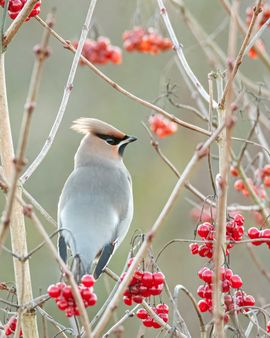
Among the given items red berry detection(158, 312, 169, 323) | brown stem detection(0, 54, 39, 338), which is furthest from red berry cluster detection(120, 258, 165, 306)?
brown stem detection(0, 54, 39, 338)

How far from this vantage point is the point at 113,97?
9.43 metres

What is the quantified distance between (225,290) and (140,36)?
2057mm

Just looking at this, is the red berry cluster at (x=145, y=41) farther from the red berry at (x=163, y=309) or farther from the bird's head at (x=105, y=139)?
the red berry at (x=163, y=309)

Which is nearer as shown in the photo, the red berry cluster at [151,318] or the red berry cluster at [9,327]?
the red berry cluster at [9,327]

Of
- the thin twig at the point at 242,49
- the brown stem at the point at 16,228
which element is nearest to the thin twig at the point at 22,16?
the brown stem at the point at 16,228

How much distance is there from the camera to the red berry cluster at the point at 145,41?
4.00m

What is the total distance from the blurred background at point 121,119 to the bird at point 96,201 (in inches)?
166

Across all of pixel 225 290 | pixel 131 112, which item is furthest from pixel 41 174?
pixel 225 290

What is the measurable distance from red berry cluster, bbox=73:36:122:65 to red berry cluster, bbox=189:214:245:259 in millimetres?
1783

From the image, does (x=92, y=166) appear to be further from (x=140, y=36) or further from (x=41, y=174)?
(x=41, y=174)

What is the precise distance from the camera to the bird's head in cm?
366

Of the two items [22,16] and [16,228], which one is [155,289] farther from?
[22,16]

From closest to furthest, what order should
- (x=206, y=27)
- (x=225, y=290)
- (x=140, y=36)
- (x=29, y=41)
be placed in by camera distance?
(x=225, y=290), (x=140, y=36), (x=206, y=27), (x=29, y=41)

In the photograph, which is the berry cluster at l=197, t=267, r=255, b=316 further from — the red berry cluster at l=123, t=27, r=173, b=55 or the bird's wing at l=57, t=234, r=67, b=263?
the red berry cluster at l=123, t=27, r=173, b=55
